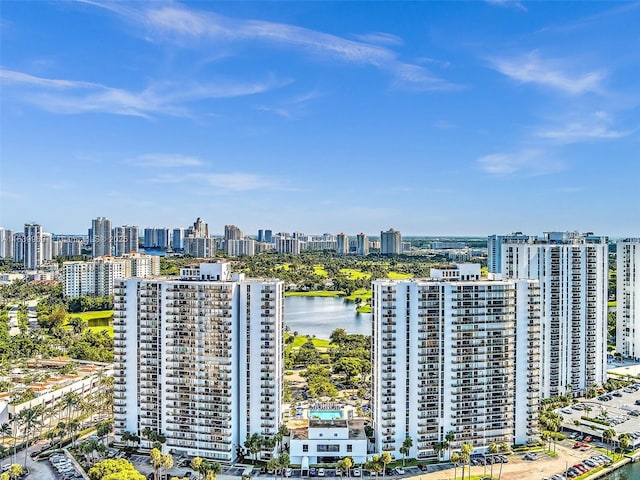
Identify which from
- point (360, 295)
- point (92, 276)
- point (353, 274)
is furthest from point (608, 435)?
point (353, 274)

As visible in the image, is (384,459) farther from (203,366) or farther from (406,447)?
(203,366)

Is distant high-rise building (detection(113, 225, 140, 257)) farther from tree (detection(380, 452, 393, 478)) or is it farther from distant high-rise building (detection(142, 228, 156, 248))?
tree (detection(380, 452, 393, 478))

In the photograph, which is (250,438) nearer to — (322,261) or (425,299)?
A: (425,299)

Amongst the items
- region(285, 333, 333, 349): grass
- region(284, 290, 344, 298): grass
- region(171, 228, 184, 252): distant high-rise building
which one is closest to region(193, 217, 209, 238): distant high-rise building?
region(171, 228, 184, 252): distant high-rise building

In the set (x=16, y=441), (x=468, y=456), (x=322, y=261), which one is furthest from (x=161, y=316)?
(x=322, y=261)

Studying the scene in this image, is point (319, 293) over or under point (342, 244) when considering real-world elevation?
under
